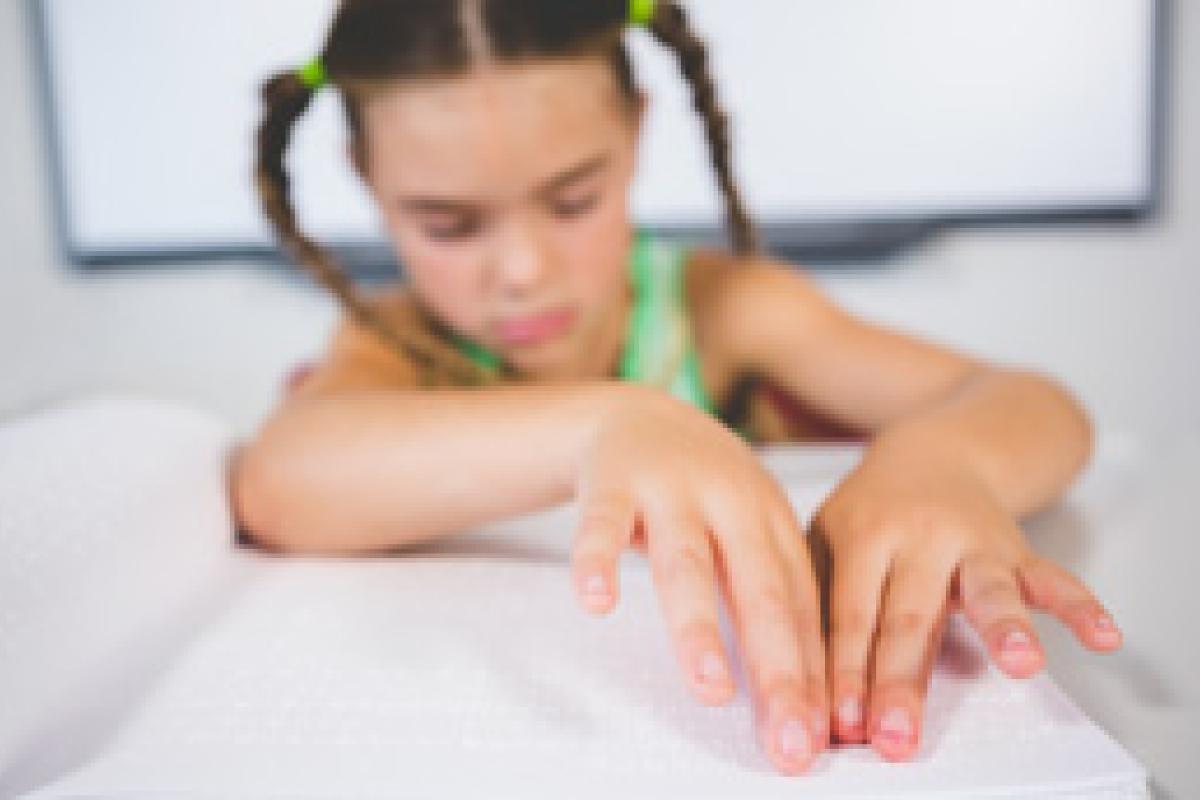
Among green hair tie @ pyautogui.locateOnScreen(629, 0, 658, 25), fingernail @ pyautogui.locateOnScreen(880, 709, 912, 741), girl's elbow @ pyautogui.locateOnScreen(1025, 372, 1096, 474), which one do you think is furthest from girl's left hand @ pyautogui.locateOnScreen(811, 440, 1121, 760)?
green hair tie @ pyautogui.locateOnScreen(629, 0, 658, 25)

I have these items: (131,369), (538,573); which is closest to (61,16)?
(131,369)

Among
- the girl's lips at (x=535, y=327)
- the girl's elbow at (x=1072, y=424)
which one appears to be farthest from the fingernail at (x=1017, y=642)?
the girl's lips at (x=535, y=327)

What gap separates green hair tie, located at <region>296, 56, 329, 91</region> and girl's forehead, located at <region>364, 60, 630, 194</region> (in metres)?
0.05

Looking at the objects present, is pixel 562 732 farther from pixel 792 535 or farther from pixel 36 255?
pixel 36 255

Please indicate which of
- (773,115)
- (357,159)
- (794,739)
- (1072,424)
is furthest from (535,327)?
(773,115)

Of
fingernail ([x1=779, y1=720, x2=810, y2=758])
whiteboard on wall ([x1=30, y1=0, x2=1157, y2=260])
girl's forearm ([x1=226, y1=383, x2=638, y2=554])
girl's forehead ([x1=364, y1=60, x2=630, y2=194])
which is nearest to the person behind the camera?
fingernail ([x1=779, y1=720, x2=810, y2=758])

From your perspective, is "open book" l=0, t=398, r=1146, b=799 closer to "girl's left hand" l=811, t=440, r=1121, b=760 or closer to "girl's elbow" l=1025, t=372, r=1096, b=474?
"girl's left hand" l=811, t=440, r=1121, b=760

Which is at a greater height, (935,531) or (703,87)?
(703,87)

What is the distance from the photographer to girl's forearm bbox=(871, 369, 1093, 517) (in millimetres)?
410

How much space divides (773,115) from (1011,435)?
2.76 feet

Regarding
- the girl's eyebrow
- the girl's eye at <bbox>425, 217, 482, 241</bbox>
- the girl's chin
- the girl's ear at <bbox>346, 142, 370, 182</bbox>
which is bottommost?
the girl's chin

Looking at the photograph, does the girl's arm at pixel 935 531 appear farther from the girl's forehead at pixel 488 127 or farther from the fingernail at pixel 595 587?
the girl's forehead at pixel 488 127

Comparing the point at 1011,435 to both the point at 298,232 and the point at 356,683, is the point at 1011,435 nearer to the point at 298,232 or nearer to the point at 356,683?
the point at 356,683

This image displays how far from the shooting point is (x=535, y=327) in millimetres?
566
